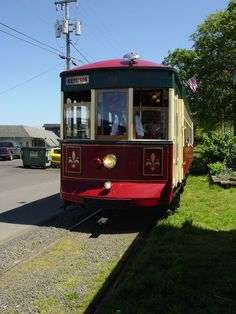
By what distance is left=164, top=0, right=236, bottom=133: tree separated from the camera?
1194 inches

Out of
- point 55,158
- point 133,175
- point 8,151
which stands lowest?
point 55,158

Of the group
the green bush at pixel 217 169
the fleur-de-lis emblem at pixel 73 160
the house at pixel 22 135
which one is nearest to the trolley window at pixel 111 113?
the fleur-de-lis emblem at pixel 73 160

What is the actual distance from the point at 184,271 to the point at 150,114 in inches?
159

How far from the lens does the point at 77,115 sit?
31.7 ft

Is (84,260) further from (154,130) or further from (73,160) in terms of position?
(154,130)

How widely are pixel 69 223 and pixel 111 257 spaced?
9.95 feet

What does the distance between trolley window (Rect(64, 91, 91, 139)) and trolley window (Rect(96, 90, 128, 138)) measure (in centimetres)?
24

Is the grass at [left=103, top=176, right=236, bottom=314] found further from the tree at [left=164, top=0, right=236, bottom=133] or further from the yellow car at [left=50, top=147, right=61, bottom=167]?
the yellow car at [left=50, top=147, right=61, bottom=167]

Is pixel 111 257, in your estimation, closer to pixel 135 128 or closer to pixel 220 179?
pixel 135 128

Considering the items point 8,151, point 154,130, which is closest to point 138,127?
point 154,130

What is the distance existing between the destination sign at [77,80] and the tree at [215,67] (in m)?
21.7

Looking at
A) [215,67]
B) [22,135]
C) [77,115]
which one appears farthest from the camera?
[22,135]

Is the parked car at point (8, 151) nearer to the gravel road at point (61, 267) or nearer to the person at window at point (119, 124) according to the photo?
the gravel road at point (61, 267)

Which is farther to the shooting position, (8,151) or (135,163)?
(8,151)
